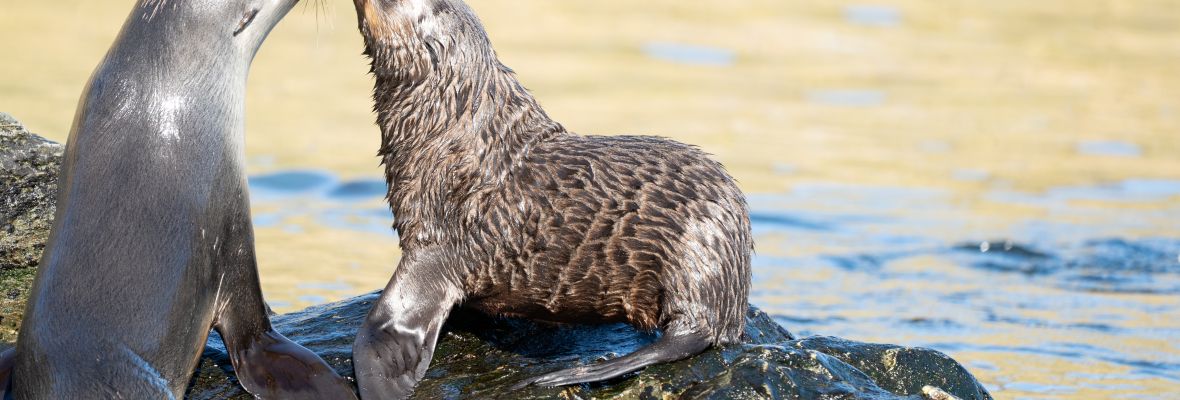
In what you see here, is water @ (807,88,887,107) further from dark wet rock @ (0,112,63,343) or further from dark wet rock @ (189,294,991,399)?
dark wet rock @ (0,112,63,343)

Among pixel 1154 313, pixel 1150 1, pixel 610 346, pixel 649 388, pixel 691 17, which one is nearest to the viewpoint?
pixel 649 388

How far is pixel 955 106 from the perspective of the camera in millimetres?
15969

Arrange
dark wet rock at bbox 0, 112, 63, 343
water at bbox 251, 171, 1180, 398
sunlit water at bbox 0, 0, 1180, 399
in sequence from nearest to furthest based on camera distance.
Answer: dark wet rock at bbox 0, 112, 63, 343 → water at bbox 251, 171, 1180, 398 → sunlit water at bbox 0, 0, 1180, 399

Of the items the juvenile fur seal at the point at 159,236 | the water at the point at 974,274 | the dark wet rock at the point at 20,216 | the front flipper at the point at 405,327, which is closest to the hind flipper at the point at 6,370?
the juvenile fur seal at the point at 159,236

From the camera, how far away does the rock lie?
5.28 metres

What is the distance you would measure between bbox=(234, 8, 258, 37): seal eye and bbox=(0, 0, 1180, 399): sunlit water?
41 centimetres

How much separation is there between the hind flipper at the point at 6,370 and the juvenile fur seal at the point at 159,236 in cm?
9

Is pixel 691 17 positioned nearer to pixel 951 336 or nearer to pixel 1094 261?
pixel 1094 261

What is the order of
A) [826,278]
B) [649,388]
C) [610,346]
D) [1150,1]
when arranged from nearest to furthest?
[649,388] → [610,346] → [826,278] → [1150,1]

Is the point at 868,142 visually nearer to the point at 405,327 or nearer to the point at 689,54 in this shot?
the point at 689,54

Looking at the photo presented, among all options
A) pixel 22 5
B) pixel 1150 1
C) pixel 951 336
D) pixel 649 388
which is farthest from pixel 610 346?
pixel 1150 1

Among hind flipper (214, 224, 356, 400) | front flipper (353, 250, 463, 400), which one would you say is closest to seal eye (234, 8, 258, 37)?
hind flipper (214, 224, 356, 400)

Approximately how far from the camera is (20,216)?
238 inches

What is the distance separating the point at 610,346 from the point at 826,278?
4.57 metres
